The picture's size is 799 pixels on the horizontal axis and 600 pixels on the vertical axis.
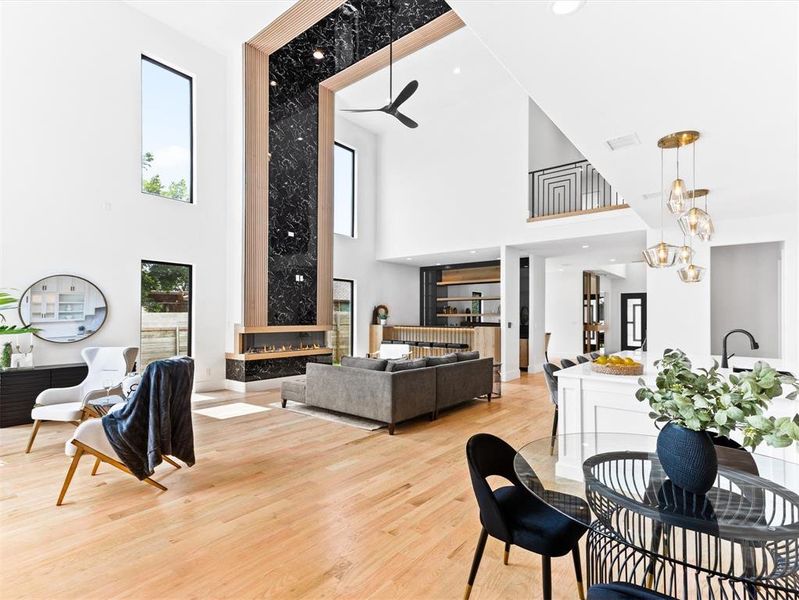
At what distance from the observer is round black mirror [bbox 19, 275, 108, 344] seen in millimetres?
5137

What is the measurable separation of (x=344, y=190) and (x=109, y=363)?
6652mm

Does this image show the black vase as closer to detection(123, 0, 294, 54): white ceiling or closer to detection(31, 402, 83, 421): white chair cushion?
detection(31, 402, 83, 421): white chair cushion

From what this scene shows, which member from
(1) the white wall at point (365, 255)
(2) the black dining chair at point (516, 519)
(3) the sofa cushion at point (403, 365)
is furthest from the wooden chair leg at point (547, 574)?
(1) the white wall at point (365, 255)

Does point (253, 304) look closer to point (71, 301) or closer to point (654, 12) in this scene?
point (71, 301)

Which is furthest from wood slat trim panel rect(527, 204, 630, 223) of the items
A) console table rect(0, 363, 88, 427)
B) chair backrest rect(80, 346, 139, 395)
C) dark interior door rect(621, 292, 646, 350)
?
dark interior door rect(621, 292, 646, 350)

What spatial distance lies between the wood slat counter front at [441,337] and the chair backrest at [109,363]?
226 inches

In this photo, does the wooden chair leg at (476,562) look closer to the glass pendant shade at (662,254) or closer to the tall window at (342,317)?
the glass pendant shade at (662,254)

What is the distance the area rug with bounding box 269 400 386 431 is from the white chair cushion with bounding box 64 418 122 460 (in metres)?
2.43

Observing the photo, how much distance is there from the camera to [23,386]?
15.6 ft

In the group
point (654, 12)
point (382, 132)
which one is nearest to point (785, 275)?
point (654, 12)

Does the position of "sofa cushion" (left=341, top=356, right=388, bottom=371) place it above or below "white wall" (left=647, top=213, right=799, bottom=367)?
below

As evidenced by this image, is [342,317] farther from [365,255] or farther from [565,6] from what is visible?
[565,6]

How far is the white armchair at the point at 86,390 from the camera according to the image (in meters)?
3.76

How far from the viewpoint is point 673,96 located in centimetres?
224
